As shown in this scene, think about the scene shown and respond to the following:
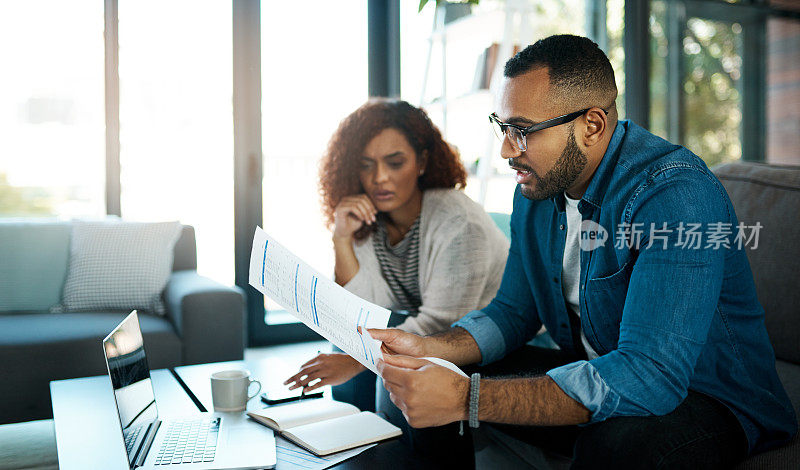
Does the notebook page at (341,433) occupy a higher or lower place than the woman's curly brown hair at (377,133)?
lower

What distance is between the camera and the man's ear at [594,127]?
1149 millimetres

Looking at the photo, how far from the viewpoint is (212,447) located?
106 centimetres

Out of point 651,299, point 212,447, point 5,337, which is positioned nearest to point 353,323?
point 212,447

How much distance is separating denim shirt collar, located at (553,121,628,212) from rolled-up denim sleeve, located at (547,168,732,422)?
21cm

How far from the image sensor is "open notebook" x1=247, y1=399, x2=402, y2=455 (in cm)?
106

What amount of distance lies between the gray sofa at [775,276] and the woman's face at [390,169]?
730 millimetres

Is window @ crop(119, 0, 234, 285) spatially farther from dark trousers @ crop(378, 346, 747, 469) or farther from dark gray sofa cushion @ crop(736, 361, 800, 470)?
dark gray sofa cushion @ crop(736, 361, 800, 470)

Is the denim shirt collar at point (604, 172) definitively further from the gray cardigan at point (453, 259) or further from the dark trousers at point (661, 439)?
the gray cardigan at point (453, 259)

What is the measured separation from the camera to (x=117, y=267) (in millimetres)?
2465

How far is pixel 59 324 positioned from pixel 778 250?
2.15m

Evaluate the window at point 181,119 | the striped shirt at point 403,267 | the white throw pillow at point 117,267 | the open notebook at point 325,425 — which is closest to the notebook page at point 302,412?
the open notebook at point 325,425

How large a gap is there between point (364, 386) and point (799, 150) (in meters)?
3.99

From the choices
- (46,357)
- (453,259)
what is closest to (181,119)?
(46,357)

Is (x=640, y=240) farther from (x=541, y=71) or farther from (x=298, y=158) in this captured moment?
(x=298, y=158)
